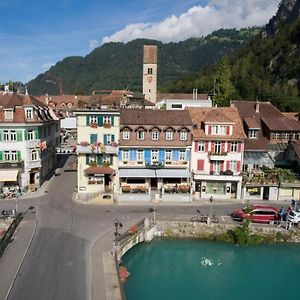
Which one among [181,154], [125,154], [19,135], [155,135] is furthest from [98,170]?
[19,135]

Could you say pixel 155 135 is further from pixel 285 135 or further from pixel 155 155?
pixel 285 135

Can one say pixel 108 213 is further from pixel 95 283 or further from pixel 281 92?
pixel 281 92

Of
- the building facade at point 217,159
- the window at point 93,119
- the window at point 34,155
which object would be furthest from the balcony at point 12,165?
the building facade at point 217,159

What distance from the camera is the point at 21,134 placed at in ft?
157

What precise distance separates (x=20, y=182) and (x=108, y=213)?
14.5 meters

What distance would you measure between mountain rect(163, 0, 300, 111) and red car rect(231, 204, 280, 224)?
53.2 meters

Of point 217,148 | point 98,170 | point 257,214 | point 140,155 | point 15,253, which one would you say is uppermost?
point 217,148

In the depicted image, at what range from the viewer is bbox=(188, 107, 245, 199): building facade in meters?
47.0

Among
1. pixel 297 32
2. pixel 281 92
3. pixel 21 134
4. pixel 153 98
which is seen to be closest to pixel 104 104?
pixel 21 134

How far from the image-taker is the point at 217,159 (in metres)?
47.1

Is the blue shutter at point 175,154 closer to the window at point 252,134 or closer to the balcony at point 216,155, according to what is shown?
the balcony at point 216,155

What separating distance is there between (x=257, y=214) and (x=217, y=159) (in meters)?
9.11

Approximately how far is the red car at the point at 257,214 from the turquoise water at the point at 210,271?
126 inches

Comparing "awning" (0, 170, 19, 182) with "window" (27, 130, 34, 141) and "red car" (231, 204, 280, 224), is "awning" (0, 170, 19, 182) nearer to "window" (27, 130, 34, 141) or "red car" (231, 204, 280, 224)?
"window" (27, 130, 34, 141)
